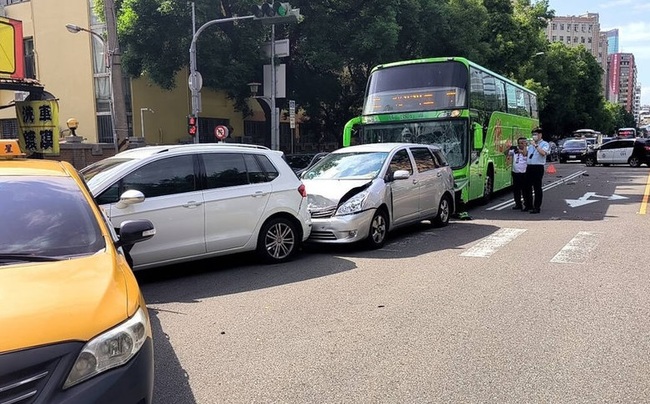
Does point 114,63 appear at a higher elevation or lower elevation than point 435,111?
higher

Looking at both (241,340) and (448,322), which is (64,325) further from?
(448,322)

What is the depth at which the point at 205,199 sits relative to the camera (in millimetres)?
7242

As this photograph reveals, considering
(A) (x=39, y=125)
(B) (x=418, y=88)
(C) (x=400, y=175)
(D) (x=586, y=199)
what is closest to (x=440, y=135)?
(B) (x=418, y=88)

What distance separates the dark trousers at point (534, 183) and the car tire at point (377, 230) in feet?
16.9

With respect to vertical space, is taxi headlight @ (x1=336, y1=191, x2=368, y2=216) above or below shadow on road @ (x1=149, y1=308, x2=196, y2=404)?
above

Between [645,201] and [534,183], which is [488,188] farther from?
[645,201]

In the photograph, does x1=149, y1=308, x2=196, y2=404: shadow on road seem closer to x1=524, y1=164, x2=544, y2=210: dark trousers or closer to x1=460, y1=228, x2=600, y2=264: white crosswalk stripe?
x1=460, y1=228, x2=600, y2=264: white crosswalk stripe

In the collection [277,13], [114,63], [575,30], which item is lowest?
[114,63]

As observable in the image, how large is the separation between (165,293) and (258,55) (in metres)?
18.4

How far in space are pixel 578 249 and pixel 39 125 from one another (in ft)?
39.8

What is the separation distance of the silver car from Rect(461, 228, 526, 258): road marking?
1.37 meters

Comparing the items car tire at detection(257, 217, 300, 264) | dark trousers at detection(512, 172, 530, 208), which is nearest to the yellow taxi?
car tire at detection(257, 217, 300, 264)

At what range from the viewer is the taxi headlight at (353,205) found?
28.5 ft

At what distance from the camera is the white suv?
22.2ft
